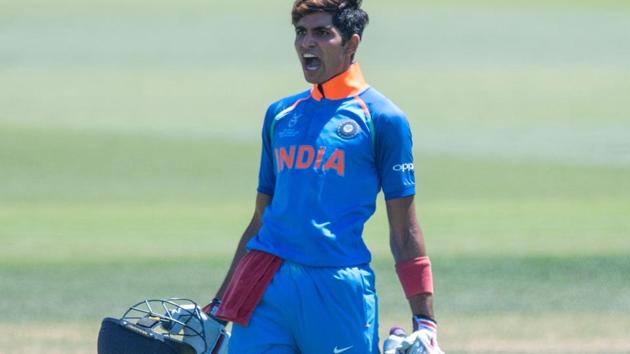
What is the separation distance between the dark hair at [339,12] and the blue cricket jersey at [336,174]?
17 centimetres

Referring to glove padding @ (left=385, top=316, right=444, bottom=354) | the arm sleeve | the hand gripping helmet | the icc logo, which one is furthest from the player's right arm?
glove padding @ (left=385, top=316, right=444, bottom=354)

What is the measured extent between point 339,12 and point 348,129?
0.41 m

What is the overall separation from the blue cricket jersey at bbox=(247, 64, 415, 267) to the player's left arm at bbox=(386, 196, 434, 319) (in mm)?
35

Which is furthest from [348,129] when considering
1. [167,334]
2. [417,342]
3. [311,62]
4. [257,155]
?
[257,155]

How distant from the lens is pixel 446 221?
15734 millimetres

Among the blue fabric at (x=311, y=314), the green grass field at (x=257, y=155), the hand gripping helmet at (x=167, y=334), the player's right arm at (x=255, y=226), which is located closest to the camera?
the blue fabric at (x=311, y=314)

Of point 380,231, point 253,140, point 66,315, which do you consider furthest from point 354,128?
point 253,140

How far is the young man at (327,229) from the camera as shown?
5020 millimetres

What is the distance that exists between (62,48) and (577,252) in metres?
16.6

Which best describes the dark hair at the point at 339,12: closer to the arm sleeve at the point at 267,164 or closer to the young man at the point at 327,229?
the young man at the point at 327,229

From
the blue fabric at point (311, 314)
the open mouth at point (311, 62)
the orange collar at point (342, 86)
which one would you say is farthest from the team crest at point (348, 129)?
the blue fabric at point (311, 314)

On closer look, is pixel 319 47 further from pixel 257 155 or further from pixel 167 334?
pixel 257 155

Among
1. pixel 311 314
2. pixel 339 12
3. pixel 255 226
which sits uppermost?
pixel 339 12

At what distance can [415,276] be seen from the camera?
16.7ft
